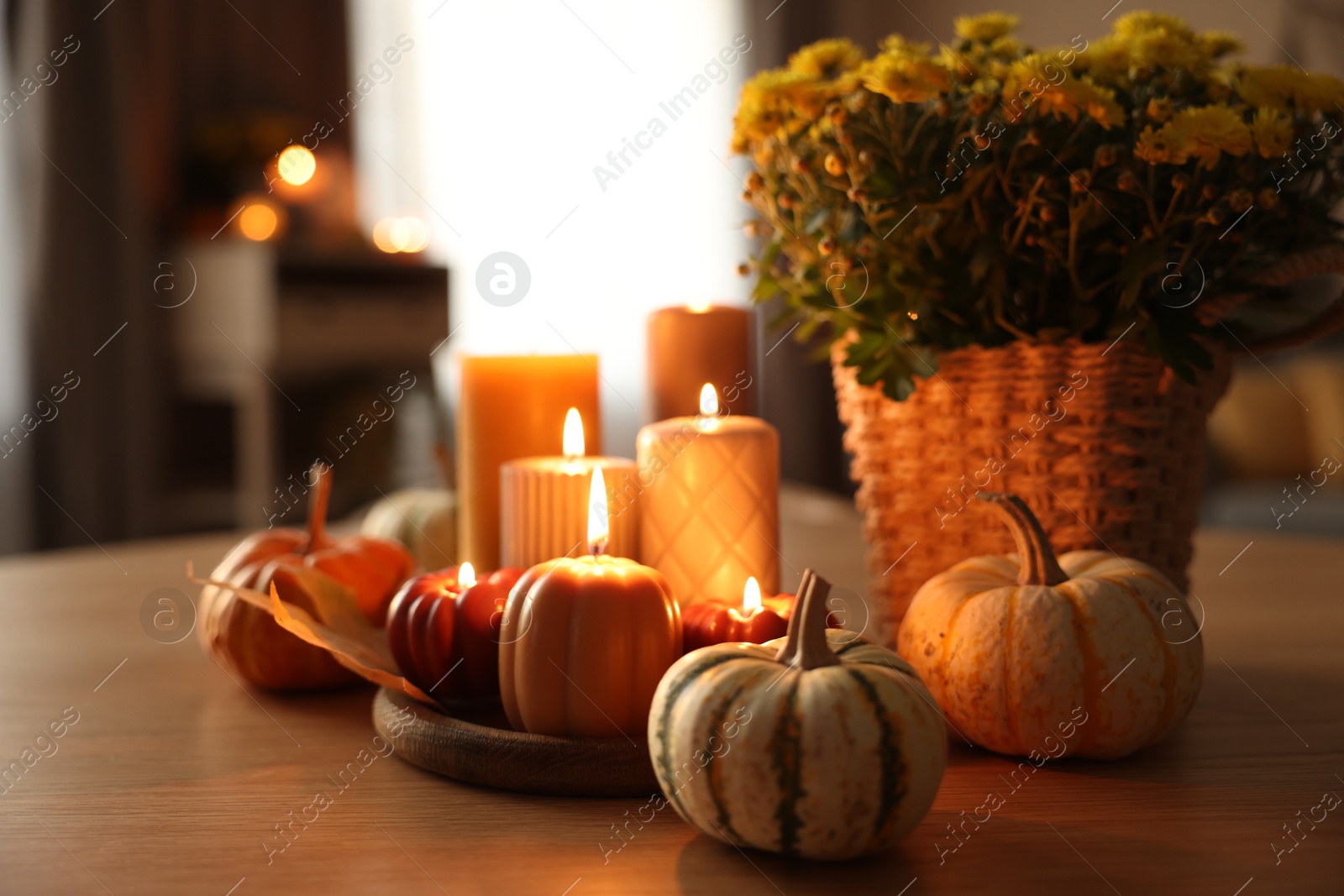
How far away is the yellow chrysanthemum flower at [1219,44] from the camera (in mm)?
795

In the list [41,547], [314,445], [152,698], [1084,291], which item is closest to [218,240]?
[314,445]

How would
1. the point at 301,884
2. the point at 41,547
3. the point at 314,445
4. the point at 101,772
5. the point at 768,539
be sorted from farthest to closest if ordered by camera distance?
the point at 314,445, the point at 41,547, the point at 768,539, the point at 101,772, the point at 301,884

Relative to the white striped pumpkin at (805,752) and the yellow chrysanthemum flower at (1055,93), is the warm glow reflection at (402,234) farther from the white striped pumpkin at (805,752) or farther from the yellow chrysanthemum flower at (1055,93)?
the white striped pumpkin at (805,752)

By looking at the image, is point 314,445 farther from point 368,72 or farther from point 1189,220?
point 1189,220

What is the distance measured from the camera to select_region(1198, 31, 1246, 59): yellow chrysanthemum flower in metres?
0.80

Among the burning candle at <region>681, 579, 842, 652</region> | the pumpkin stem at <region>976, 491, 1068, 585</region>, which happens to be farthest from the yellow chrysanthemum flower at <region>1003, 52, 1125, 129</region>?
the burning candle at <region>681, 579, 842, 652</region>

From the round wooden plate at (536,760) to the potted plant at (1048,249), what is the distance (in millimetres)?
314

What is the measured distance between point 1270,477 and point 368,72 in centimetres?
319

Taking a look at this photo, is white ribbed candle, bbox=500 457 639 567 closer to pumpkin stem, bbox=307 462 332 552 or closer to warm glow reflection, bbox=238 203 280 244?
pumpkin stem, bbox=307 462 332 552

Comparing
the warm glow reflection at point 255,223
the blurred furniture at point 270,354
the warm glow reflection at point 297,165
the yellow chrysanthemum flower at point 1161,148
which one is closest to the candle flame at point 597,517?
the yellow chrysanthemum flower at point 1161,148

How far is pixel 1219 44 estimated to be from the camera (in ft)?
2.66

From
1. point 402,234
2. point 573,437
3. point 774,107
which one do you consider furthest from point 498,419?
point 402,234

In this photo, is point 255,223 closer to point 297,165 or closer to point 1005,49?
point 297,165

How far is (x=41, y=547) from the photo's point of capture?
10.8ft
